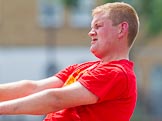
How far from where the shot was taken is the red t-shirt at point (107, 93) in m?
5.57

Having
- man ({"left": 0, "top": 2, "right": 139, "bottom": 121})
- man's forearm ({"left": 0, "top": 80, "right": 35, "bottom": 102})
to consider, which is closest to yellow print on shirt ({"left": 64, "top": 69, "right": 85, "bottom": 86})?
man ({"left": 0, "top": 2, "right": 139, "bottom": 121})

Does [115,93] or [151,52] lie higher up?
[115,93]

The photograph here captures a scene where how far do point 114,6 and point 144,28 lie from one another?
31.9 meters

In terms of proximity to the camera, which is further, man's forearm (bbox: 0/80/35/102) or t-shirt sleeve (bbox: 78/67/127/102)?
man's forearm (bbox: 0/80/35/102)

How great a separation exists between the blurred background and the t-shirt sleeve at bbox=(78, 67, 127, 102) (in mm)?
35298

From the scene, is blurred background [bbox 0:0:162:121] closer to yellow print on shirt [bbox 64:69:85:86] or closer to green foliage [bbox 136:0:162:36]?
green foliage [bbox 136:0:162:36]

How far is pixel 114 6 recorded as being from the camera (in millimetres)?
5680

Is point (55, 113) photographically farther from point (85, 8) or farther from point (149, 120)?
point (85, 8)

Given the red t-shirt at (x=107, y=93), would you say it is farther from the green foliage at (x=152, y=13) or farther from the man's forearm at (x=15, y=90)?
the green foliage at (x=152, y=13)

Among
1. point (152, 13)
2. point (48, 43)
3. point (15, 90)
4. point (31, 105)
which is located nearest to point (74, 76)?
point (15, 90)

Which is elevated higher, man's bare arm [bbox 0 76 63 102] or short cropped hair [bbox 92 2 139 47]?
short cropped hair [bbox 92 2 139 47]

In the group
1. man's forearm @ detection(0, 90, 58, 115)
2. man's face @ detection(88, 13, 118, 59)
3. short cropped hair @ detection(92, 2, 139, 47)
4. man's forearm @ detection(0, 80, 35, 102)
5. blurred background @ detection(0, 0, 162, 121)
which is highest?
short cropped hair @ detection(92, 2, 139, 47)

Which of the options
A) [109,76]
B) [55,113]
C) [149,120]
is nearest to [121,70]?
[109,76]

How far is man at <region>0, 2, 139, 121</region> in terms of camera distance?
17.9 feet
